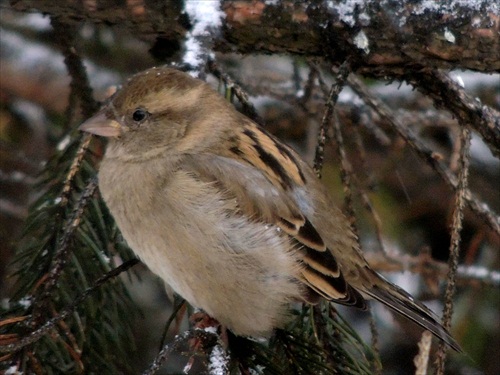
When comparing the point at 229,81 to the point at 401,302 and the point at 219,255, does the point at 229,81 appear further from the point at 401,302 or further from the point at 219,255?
the point at 401,302

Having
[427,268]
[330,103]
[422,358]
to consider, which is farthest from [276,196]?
[427,268]

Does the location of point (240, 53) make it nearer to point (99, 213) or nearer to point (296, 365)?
point (99, 213)

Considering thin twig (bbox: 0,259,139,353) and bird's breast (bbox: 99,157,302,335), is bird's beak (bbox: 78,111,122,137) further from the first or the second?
thin twig (bbox: 0,259,139,353)

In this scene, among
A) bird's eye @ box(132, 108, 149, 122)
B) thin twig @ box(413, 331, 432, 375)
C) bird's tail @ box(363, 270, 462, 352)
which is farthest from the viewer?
bird's eye @ box(132, 108, 149, 122)

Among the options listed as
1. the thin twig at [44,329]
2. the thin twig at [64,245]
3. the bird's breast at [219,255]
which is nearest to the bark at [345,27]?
the bird's breast at [219,255]

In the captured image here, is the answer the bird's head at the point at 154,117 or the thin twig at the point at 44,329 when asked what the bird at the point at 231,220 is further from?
the thin twig at the point at 44,329

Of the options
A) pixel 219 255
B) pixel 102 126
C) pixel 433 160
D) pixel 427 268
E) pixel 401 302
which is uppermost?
pixel 433 160

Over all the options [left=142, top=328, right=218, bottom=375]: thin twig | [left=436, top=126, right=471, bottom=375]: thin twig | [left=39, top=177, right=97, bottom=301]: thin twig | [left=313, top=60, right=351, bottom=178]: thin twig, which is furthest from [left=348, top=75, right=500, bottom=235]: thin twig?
[left=39, top=177, right=97, bottom=301]: thin twig
